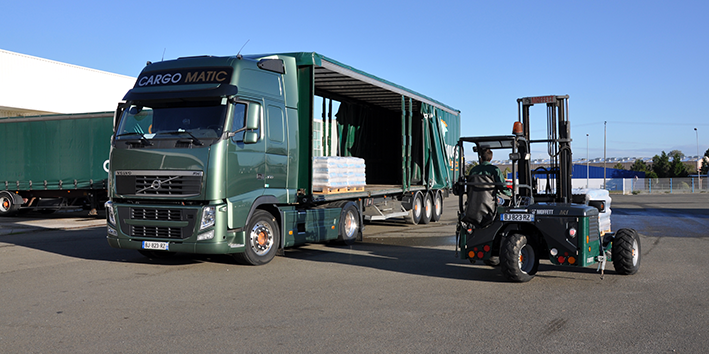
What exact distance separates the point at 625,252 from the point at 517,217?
1727 millimetres

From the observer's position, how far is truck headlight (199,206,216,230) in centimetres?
898

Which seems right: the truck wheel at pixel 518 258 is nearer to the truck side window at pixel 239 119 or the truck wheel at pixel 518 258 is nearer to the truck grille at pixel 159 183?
the truck side window at pixel 239 119

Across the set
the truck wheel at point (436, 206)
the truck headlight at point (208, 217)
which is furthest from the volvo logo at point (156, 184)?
the truck wheel at point (436, 206)

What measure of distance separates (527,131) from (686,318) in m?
5.07

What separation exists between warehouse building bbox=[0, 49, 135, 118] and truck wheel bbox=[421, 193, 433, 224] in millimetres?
25105

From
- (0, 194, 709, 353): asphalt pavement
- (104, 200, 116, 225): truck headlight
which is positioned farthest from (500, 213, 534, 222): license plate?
(104, 200, 116, 225): truck headlight

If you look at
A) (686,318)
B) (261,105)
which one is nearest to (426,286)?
(686,318)

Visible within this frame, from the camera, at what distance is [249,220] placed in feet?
31.6

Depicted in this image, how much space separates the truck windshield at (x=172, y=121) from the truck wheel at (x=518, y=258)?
442 centimetres

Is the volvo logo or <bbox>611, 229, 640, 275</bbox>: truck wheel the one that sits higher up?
the volvo logo

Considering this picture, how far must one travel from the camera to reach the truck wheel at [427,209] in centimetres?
1816

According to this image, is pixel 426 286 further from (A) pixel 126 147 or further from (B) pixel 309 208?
(A) pixel 126 147

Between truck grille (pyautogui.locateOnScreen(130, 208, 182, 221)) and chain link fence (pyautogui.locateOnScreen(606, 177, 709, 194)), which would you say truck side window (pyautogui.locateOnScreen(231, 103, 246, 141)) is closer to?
truck grille (pyautogui.locateOnScreen(130, 208, 182, 221))

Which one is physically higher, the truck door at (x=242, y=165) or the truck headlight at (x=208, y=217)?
the truck door at (x=242, y=165)
